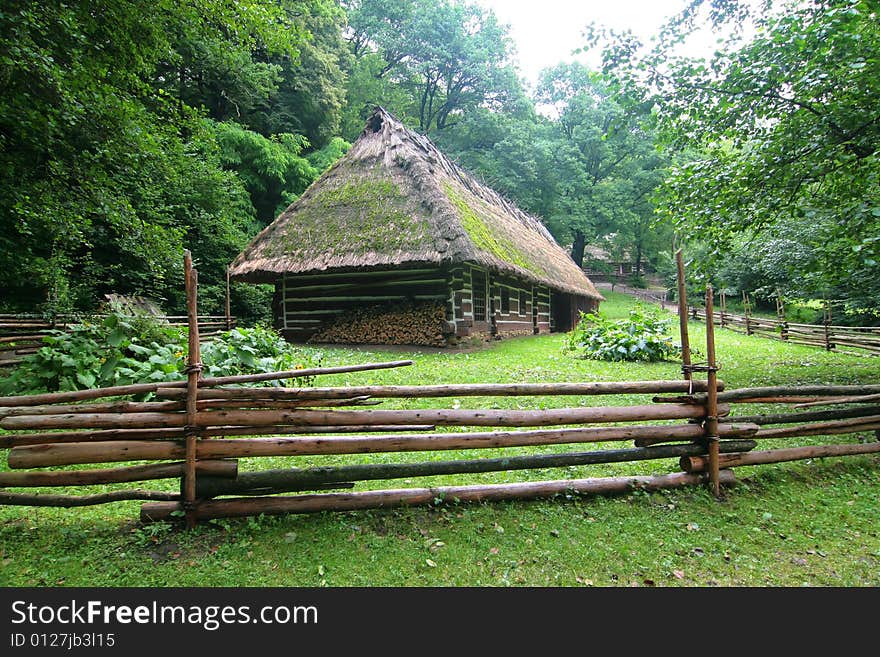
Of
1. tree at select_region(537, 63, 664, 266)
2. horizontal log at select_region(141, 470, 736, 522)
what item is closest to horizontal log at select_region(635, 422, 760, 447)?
horizontal log at select_region(141, 470, 736, 522)

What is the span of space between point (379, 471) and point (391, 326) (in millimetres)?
8228

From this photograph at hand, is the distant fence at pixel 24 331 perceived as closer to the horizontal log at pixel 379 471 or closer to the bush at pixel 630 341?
the horizontal log at pixel 379 471

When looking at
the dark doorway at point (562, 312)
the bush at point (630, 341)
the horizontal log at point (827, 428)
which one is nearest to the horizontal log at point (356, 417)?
the horizontal log at point (827, 428)

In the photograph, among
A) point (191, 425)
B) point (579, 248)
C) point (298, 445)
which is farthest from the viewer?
point (579, 248)

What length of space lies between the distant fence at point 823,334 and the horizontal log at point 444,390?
480 inches

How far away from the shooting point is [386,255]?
1013 centimetres

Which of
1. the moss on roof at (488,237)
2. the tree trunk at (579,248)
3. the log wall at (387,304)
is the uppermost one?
the tree trunk at (579,248)

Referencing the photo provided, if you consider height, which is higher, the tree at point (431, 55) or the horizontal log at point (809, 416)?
the tree at point (431, 55)

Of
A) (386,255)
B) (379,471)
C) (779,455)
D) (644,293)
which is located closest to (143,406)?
(379,471)

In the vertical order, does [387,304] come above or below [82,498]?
above

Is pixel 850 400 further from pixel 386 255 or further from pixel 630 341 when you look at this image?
pixel 386 255

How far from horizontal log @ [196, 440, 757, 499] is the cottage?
6583 millimetres

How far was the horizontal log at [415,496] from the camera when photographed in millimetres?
2898

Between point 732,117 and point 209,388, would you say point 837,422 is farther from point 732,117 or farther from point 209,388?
point 209,388
